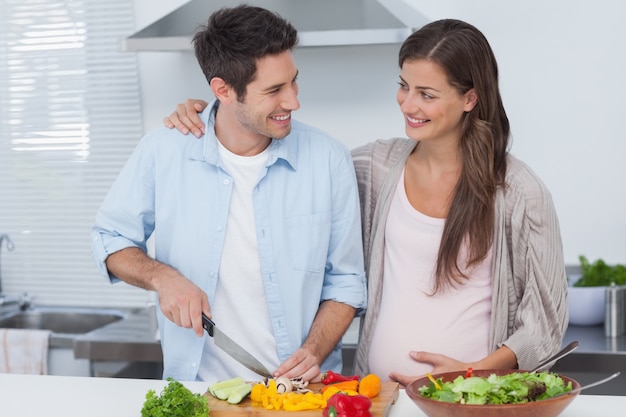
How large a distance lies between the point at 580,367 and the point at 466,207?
3.20 ft

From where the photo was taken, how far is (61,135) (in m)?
3.64

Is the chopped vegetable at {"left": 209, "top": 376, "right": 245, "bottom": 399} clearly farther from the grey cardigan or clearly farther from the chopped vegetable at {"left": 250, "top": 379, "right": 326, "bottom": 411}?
the grey cardigan

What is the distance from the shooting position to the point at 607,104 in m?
3.11

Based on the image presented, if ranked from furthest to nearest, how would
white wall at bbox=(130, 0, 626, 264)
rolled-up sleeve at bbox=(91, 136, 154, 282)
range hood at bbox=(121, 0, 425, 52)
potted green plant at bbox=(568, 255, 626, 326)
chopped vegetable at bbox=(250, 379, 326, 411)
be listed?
1. white wall at bbox=(130, 0, 626, 264)
2. potted green plant at bbox=(568, 255, 626, 326)
3. range hood at bbox=(121, 0, 425, 52)
4. rolled-up sleeve at bbox=(91, 136, 154, 282)
5. chopped vegetable at bbox=(250, 379, 326, 411)

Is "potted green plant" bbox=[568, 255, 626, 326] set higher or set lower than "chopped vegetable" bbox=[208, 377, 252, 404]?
lower

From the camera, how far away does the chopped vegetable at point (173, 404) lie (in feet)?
4.79

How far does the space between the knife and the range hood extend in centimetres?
120

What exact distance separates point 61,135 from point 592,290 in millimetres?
2121

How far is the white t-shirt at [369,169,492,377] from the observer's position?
1931 mm

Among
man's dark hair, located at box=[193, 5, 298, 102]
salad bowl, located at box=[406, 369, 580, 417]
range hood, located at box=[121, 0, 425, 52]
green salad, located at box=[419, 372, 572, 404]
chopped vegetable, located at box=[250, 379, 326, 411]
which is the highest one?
range hood, located at box=[121, 0, 425, 52]

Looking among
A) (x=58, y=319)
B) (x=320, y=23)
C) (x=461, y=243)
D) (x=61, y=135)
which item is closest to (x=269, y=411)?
(x=461, y=243)

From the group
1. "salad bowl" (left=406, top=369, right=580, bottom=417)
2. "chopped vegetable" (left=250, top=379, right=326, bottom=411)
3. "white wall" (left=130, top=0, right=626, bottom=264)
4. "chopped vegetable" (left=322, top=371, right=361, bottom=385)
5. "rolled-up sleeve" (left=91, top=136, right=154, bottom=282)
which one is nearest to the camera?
"salad bowl" (left=406, top=369, right=580, bottom=417)

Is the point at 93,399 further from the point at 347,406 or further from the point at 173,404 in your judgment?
the point at 347,406

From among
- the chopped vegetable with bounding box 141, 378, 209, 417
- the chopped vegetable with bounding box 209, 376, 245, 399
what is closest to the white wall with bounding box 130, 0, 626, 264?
the chopped vegetable with bounding box 209, 376, 245, 399
